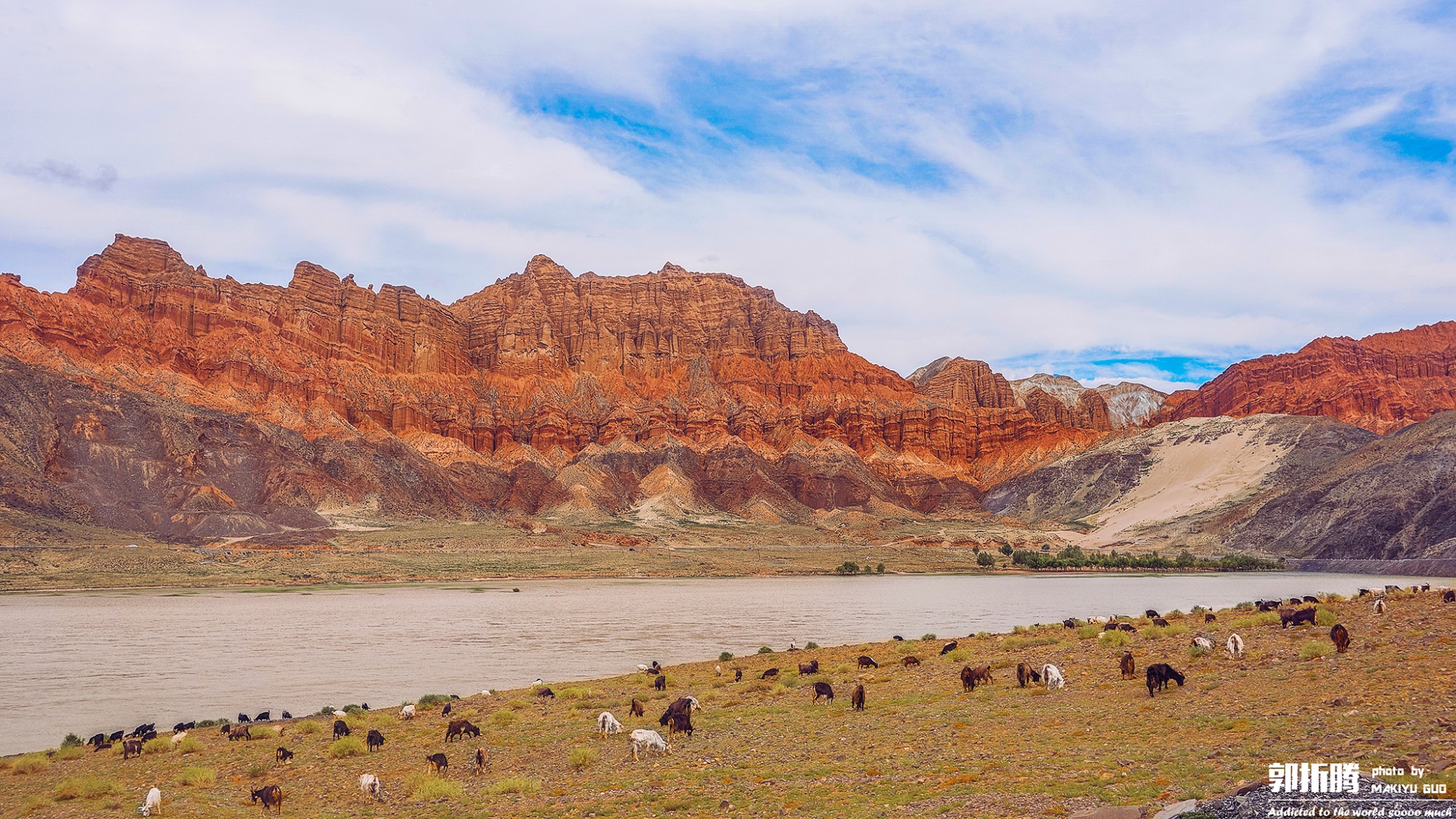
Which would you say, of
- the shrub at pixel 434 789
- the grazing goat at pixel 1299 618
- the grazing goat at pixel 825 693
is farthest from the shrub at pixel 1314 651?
the shrub at pixel 434 789

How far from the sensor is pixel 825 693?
2269cm

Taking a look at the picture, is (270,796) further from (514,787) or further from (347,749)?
(514,787)

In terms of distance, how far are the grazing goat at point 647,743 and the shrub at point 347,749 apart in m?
7.36

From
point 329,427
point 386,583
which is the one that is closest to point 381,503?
point 329,427

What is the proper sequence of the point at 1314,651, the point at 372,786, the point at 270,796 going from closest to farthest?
the point at 270,796 < the point at 372,786 < the point at 1314,651

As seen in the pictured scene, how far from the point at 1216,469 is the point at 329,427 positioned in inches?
6622

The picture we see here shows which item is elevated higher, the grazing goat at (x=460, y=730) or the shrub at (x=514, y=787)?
the shrub at (x=514, y=787)

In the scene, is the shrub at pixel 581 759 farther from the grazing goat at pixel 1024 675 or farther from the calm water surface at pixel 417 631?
the calm water surface at pixel 417 631

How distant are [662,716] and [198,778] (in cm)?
974

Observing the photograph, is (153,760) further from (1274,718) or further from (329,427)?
(329,427)

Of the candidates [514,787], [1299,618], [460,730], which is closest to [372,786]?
[514,787]

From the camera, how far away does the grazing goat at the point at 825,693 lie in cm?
2275

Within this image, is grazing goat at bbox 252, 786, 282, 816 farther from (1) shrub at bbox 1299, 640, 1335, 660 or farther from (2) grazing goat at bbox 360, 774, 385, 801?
(1) shrub at bbox 1299, 640, 1335, 660

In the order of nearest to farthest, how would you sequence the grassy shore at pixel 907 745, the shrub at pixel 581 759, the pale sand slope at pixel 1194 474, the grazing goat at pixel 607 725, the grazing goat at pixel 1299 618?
1. the grassy shore at pixel 907 745
2. the shrub at pixel 581 759
3. the grazing goat at pixel 607 725
4. the grazing goat at pixel 1299 618
5. the pale sand slope at pixel 1194 474
